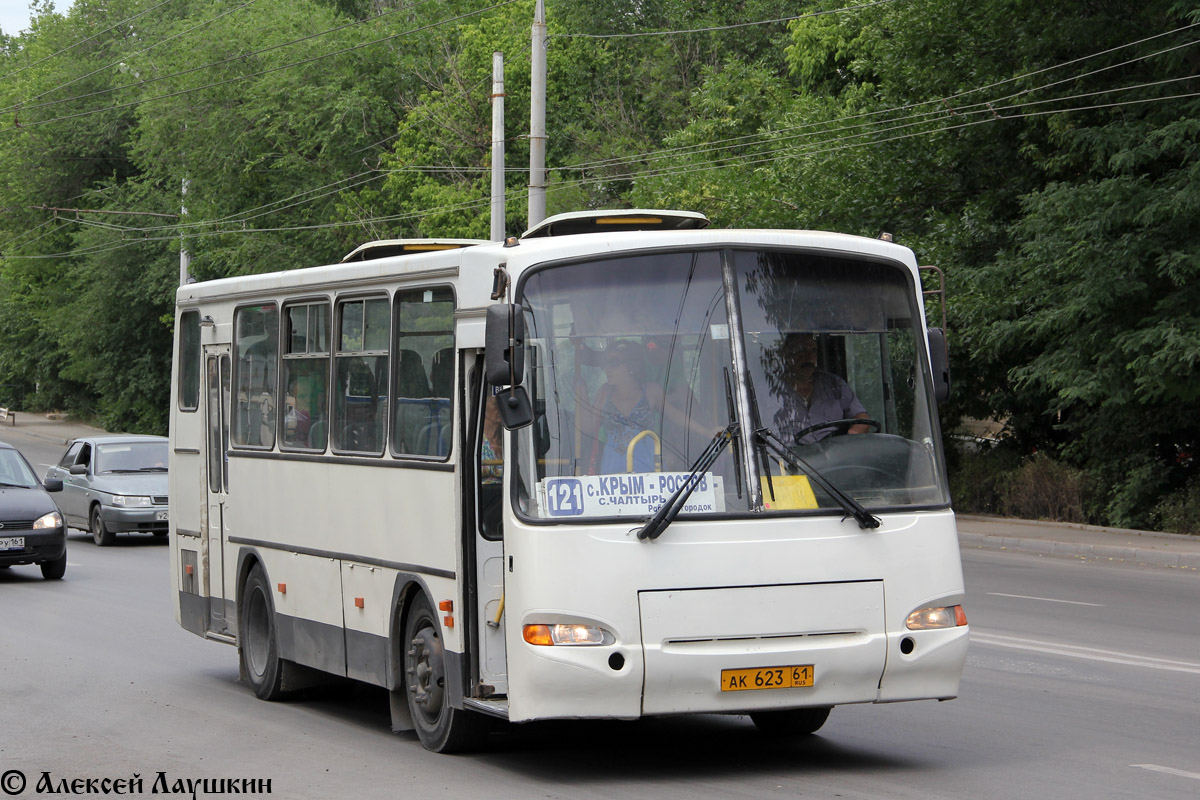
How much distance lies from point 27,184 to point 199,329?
63.0m

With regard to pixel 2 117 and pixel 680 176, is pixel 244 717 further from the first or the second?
pixel 2 117

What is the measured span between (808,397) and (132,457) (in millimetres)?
20668

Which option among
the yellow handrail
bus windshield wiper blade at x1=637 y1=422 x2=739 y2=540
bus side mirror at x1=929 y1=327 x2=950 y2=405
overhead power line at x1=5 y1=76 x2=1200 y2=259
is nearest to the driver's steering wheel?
bus windshield wiper blade at x1=637 y1=422 x2=739 y2=540

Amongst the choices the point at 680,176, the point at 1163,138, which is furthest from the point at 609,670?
the point at 680,176

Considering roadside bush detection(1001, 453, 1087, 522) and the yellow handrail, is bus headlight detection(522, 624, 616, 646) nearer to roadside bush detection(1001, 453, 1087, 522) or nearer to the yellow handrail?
the yellow handrail

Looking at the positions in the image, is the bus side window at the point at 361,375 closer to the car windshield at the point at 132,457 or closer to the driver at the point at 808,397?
the driver at the point at 808,397

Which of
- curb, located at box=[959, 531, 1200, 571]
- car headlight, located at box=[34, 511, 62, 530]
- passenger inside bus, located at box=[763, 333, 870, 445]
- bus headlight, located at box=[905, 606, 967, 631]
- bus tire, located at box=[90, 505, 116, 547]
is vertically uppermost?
passenger inside bus, located at box=[763, 333, 870, 445]

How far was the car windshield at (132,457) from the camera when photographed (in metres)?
26.7

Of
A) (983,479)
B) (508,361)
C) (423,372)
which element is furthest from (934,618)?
(983,479)

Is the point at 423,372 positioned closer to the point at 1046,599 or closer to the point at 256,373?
the point at 256,373

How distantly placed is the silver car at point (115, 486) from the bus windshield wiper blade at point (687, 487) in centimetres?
1905

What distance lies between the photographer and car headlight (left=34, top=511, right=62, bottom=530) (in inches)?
790

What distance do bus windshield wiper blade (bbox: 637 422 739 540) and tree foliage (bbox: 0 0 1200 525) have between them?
16.0 meters

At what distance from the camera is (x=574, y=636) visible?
777cm
